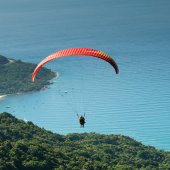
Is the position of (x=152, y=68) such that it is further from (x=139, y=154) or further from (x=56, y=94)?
(x=139, y=154)

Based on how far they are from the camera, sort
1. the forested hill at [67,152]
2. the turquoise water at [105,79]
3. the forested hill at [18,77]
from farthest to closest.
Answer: the forested hill at [18,77] → the turquoise water at [105,79] → the forested hill at [67,152]

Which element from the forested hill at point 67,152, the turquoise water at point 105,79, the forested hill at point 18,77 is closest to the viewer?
the forested hill at point 67,152

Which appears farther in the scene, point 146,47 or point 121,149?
point 146,47

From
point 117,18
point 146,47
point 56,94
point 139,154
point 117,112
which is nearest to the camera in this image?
point 139,154

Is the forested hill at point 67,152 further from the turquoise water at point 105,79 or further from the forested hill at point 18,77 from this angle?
the forested hill at point 18,77

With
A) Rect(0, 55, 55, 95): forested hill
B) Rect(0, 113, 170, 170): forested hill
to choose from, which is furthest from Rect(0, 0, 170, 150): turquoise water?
Rect(0, 113, 170, 170): forested hill

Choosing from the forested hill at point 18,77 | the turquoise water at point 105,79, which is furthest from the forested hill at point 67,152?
the forested hill at point 18,77

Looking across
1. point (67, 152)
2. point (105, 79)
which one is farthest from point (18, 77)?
point (67, 152)

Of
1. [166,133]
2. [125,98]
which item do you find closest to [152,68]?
[125,98]
